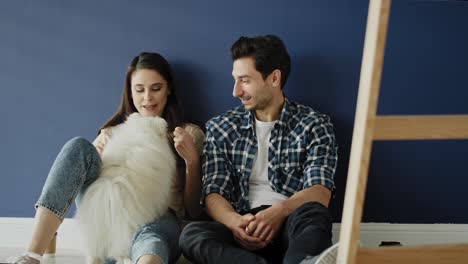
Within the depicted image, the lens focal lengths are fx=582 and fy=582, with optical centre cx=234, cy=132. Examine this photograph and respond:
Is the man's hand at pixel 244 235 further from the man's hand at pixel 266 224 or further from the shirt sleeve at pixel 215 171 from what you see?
the shirt sleeve at pixel 215 171

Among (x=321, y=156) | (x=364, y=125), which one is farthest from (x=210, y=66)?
(x=364, y=125)

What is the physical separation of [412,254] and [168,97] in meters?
1.48

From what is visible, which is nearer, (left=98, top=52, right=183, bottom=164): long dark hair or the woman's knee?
the woman's knee

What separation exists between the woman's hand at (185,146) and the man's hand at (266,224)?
0.36m

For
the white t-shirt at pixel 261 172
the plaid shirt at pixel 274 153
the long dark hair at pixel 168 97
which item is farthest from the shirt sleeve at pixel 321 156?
the long dark hair at pixel 168 97

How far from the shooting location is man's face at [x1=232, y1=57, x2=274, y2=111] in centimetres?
219

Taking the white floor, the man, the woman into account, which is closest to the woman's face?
the woman

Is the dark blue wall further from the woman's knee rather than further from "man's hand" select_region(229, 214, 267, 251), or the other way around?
"man's hand" select_region(229, 214, 267, 251)

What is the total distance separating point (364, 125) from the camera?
40.4 inches

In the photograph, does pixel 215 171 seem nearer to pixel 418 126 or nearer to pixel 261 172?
pixel 261 172

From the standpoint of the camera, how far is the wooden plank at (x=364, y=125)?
997 millimetres

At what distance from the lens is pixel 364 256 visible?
106 cm

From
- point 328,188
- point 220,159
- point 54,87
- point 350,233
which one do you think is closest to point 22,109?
point 54,87

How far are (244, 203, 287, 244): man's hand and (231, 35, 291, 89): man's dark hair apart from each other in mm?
530
